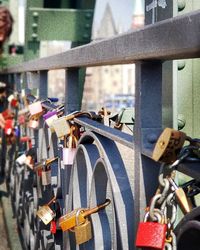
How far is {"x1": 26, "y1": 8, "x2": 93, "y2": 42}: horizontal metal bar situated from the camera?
478 cm

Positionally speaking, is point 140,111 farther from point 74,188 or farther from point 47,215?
point 47,215

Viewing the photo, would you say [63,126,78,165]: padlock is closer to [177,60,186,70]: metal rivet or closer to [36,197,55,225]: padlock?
[36,197,55,225]: padlock

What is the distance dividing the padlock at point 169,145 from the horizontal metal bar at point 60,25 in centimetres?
403

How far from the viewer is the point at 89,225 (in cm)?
135

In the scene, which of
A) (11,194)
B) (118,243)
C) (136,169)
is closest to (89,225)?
(118,243)

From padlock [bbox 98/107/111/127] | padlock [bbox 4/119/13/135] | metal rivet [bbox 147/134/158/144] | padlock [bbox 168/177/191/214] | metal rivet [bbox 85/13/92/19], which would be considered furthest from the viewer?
metal rivet [bbox 85/13/92/19]

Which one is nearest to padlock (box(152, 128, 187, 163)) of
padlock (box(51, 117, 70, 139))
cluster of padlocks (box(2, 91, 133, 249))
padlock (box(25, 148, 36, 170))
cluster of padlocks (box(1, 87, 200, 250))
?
cluster of padlocks (box(1, 87, 200, 250))

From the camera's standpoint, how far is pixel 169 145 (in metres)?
0.83

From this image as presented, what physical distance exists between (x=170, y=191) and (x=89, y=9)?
4235mm

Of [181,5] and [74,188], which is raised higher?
[181,5]

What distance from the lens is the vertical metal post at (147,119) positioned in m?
0.99

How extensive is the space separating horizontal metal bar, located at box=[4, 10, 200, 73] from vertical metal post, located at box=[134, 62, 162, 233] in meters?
0.04

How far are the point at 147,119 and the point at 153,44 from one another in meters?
0.17

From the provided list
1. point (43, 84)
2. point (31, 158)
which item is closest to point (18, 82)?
point (31, 158)
